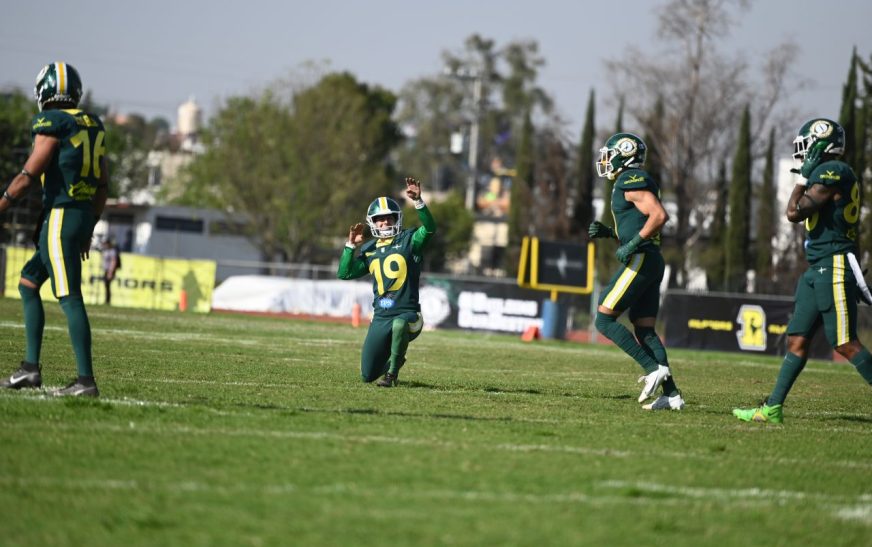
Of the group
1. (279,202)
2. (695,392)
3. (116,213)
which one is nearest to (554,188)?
(279,202)

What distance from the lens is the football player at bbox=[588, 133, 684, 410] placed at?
10.6m

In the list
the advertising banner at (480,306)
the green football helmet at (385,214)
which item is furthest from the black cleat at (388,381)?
the advertising banner at (480,306)

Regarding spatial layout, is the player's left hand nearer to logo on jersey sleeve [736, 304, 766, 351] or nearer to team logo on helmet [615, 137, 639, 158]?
team logo on helmet [615, 137, 639, 158]

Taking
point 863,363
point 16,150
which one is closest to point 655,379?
point 863,363

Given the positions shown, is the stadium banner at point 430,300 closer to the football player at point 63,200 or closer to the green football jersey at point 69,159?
the football player at point 63,200

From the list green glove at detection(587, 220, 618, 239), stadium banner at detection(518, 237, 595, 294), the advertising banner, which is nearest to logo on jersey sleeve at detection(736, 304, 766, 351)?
stadium banner at detection(518, 237, 595, 294)

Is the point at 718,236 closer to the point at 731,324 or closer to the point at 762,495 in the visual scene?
the point at 731,324

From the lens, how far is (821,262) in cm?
941

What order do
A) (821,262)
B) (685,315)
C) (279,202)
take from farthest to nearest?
(279,202) → (685,315) → (821,262)

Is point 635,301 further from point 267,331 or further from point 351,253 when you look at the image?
point 267,331

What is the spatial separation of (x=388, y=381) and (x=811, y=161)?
420 cm

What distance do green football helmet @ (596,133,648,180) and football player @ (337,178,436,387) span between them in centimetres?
170

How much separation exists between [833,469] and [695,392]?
604 centimetres

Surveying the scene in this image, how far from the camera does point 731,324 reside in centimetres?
2889
